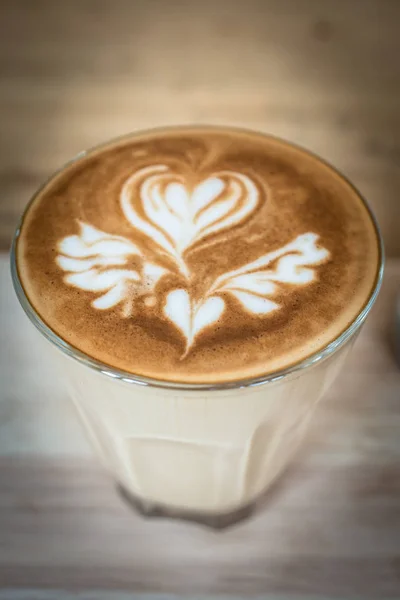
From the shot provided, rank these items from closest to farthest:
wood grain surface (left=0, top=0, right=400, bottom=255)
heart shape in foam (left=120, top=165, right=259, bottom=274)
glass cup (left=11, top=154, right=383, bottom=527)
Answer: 1. glass cup (left=11, top=154, right=383, bottom=527)
2. heart shape in foam (left=120, top=165, right=259, bottom=274)
3. wood grain surface (left=0, top=0, right=400, bottom=255)

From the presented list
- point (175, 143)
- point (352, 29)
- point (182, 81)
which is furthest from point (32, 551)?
point (352, 29)

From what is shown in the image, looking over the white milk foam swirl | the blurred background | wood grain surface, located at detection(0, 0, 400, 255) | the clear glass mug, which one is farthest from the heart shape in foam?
wood grain surface, located at detection(0, 0, 400, 255)

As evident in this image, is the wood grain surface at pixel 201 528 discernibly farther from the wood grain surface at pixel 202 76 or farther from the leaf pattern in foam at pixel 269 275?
the wood grain surface at pixel 202 76

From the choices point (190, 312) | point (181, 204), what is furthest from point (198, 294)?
point (181, 204)

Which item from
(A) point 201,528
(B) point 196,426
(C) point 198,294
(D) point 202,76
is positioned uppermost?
(D) point 202,76

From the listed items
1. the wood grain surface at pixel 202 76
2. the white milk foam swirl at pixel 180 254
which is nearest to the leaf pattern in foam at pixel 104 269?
the white milk foam swirl at pixel 180 254

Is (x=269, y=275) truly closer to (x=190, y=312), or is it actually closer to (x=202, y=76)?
(x=190, y=312)

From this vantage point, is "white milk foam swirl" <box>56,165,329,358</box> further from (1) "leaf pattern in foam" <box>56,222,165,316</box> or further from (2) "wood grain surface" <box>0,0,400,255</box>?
(2) "wood grain surface" <box>0,0,400,255</box>
